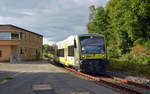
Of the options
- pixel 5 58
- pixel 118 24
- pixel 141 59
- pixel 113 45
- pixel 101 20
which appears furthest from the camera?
pixel 101 20

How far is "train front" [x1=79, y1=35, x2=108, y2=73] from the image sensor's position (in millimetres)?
14211

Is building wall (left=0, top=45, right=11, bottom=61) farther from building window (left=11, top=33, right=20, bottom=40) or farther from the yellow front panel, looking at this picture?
the yellow front panel

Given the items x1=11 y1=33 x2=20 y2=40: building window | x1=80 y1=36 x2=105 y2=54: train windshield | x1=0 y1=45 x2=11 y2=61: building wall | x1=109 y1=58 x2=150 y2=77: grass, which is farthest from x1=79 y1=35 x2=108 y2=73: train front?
x1=11 y1=33 x2=20 y2=40: building window

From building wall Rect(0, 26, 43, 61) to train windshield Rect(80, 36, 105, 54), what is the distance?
2230cm

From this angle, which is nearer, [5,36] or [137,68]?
[137,68]

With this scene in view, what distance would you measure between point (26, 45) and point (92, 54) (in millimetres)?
27628

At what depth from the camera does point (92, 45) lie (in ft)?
48.4

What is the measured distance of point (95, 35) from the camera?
1503 centimetres

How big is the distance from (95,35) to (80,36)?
1288 millimetres

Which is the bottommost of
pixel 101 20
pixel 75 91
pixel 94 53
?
pixel 75 91

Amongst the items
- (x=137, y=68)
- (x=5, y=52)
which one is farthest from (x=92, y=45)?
(x=5, y=52)

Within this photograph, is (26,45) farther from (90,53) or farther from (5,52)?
(90,53)

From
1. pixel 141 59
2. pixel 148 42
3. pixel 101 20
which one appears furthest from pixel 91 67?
pixel 101 20

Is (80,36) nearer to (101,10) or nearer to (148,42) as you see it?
(148,42)
